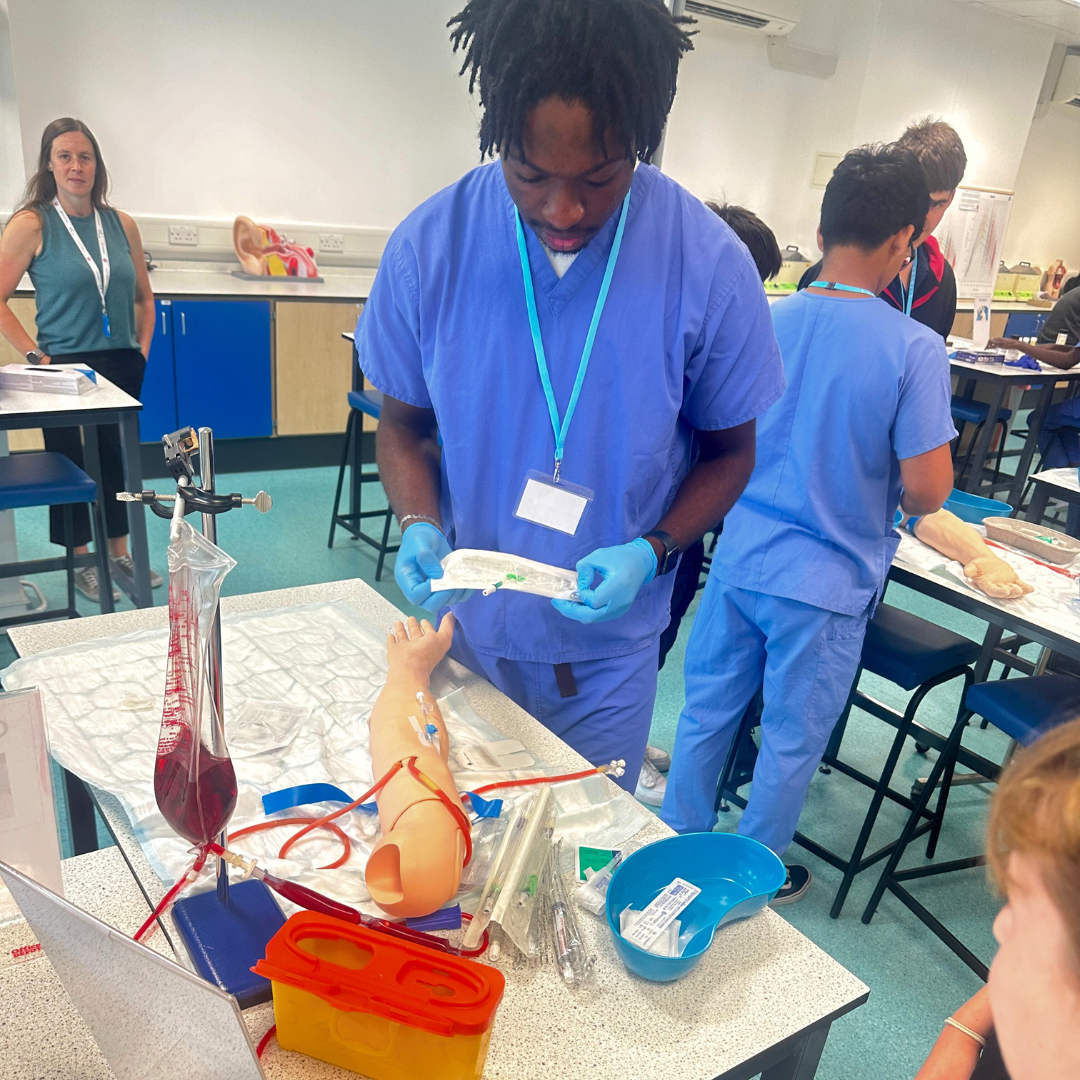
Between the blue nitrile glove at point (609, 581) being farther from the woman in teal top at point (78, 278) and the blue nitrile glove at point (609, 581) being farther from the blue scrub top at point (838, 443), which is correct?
the woman in teal top at point (78, 278)

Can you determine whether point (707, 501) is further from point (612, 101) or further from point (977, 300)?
point (977, 300)

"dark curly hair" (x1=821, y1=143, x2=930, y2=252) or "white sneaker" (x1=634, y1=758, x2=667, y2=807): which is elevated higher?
"dark curly hair" (x1=821, y1=143, x2=930, y2=252)

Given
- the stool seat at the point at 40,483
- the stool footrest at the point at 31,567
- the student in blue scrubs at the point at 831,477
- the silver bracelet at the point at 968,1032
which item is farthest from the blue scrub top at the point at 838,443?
the stool footrest at the point at 31,567

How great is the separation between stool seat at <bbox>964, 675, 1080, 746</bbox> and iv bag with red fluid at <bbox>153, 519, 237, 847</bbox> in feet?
5.49

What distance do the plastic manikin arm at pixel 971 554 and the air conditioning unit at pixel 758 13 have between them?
17.3ft

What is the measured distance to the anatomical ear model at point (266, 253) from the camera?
16.5 feet

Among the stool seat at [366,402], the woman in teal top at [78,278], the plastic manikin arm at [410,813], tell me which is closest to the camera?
the plastic manikin arm at [410,813]

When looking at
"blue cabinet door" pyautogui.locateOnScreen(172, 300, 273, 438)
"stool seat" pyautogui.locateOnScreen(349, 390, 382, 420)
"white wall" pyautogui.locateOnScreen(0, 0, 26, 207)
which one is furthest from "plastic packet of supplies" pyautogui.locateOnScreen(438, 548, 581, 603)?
A: "white wall" pyautogui.locateOnScreen(0, 0, 26, 207)

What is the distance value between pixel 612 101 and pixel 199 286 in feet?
13.3

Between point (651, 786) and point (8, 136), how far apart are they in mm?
4489

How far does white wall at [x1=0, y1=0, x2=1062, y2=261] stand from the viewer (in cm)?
455

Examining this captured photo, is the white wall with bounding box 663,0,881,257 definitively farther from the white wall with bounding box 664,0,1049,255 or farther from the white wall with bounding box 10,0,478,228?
the white wall with bounding box 10,0,478,228

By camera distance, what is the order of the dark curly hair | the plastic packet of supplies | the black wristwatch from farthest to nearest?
the dark curly hair
the black wristwatch
the plastic packet of supplies

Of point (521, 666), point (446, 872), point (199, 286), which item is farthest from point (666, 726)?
point (199, 286)
